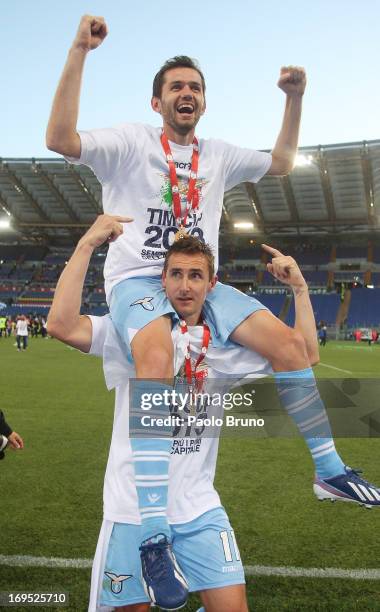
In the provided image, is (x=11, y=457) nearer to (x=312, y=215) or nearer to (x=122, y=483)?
(x=122, y=483)

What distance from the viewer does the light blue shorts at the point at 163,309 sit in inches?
87.7

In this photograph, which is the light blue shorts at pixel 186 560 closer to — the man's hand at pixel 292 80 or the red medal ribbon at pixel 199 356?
the red medal ribbon at pixel 199 356

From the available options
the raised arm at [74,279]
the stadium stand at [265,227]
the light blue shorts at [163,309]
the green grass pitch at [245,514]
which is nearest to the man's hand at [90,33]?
the raised arm at [74,279]

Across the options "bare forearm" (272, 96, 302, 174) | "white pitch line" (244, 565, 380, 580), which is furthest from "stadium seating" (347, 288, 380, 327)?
"bare forearm" (272, 96, 302, 174)

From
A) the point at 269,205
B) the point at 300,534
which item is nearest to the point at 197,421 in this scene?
the point at 300,534

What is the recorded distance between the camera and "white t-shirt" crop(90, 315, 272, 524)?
7.30 feet

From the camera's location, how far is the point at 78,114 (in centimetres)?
236

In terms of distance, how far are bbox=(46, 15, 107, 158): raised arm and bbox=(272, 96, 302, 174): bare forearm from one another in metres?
1.05

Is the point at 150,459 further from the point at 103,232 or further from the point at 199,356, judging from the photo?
the point at 103,232

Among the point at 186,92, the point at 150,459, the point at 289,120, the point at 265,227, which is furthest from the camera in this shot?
the point at 265,227

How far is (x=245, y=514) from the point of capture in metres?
4.46

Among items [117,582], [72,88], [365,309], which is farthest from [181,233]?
[365,309]

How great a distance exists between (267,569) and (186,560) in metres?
1.51

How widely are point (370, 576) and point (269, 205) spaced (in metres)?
40.1
